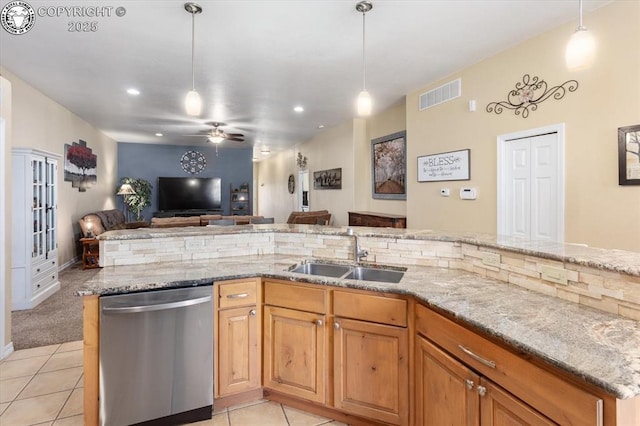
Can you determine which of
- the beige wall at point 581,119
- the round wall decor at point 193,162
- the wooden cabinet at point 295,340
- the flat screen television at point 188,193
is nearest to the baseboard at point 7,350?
the wooden cabinet at point 295,340

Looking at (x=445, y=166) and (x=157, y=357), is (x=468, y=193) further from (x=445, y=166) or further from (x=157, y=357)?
(x=157, y=357)

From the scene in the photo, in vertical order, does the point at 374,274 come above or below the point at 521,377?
above

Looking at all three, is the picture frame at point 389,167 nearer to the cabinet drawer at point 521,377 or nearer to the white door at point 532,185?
the white door at point 532,185

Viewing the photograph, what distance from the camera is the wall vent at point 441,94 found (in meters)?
4.16

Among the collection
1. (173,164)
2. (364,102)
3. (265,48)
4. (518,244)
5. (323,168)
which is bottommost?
(518,244)

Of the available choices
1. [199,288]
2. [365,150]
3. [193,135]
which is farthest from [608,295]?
[193,135]

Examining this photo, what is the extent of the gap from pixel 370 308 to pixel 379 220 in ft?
12.0

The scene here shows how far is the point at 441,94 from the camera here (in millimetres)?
4398

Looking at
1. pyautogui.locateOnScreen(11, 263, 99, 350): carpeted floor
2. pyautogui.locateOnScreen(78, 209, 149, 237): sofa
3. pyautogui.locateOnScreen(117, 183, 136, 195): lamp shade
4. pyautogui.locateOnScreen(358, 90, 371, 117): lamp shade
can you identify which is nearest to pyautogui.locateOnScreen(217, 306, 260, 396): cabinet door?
pyautogui.locateOnScreen(358, 90, 371, 117): lamp shade

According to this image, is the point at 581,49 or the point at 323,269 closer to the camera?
the point at 581,49

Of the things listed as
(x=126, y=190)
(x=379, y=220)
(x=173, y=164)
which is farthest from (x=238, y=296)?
(x=173, y=164)

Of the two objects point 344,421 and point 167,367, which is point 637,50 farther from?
point 167,367

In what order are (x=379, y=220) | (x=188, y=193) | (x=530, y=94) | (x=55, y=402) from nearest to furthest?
(x=55, y=402)
(x=530, y=94)
(x=379, y=220)
(x=188, y=193)

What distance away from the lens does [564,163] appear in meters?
3.03
